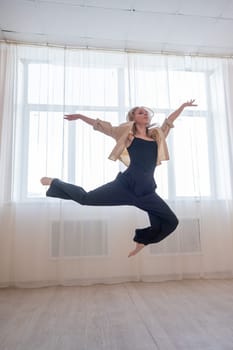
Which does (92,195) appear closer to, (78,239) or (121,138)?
(121,138)

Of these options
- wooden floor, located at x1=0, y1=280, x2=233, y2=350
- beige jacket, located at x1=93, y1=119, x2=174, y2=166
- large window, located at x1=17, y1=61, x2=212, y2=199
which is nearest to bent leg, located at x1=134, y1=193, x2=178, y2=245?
beige jacket, located at x1=93, y1=119, x2=174, y2=166

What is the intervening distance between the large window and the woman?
1.14 meters

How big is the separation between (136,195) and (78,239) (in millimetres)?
1415

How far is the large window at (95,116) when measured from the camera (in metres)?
3.24

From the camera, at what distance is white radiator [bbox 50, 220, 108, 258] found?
3094mm

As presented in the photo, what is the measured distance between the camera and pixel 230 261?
131 inches

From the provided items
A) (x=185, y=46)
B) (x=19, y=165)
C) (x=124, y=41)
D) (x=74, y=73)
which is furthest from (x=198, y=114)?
(x=19, y=165)

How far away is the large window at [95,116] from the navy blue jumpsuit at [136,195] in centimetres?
121

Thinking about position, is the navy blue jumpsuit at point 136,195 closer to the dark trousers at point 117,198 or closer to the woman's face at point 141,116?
the dark trousers at point 117,198

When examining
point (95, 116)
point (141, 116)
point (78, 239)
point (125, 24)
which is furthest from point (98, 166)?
point (125, 24)

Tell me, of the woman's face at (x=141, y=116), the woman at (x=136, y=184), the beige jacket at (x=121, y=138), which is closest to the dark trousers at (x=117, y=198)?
the woman at (x=136, y=184)

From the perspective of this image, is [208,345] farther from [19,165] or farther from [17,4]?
[17,4]

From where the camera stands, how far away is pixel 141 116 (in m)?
2.23

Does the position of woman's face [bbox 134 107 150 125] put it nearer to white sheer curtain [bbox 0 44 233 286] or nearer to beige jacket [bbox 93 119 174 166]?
beige jacket [bbox 93 119 174 166]
